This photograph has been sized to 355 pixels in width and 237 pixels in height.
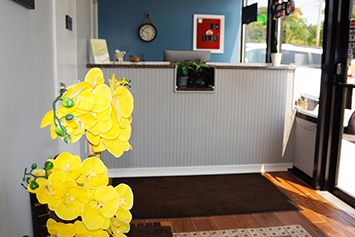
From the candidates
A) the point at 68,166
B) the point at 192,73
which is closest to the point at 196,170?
the point at 192,73

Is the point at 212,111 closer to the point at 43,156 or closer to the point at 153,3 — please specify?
the point at 43,156

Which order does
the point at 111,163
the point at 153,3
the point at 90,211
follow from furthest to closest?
the point at 153,3, the point at 111,163, the point at 90,211

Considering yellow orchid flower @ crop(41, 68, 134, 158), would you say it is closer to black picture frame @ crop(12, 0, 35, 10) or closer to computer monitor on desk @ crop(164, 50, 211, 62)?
black picture frame @ crop(12, 0, 35, 10)

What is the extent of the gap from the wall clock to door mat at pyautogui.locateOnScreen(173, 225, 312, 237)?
4672 millimetres

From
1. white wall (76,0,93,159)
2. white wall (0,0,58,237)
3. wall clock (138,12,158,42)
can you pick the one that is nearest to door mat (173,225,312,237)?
white wall (76,0,93,159)

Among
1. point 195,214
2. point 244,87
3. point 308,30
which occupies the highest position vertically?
point 308,30

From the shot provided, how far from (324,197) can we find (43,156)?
112 inches

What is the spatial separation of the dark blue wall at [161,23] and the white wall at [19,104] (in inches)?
202

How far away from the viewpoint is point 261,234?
9.48ft

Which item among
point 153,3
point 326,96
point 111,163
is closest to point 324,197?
point 326,96

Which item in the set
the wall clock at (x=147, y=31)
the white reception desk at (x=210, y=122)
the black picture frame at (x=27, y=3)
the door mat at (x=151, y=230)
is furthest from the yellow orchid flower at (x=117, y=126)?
the wall clock at (x=147, y=31)

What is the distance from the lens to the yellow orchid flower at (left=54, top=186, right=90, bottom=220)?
0.72 m

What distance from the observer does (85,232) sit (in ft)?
2.44

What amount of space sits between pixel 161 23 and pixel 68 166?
6461 millimetres
